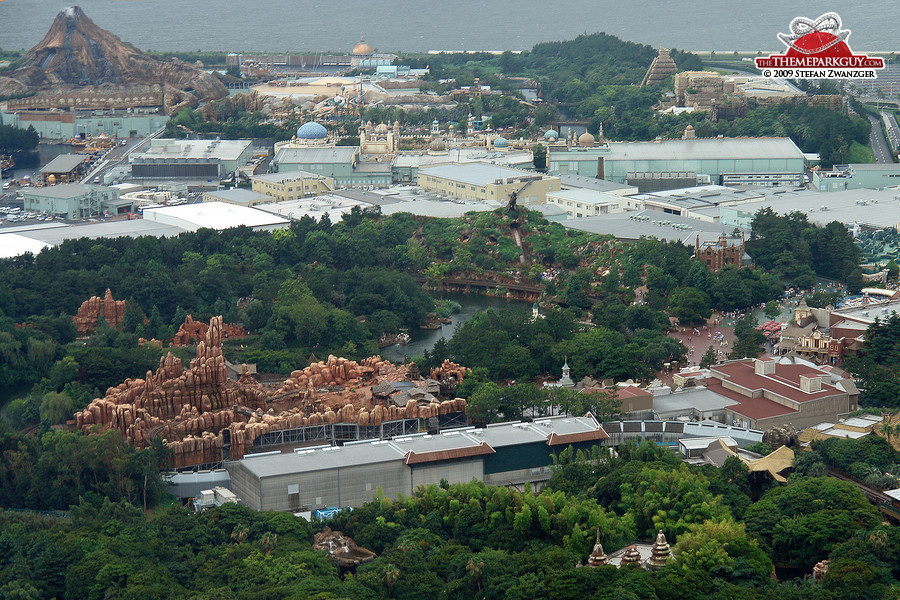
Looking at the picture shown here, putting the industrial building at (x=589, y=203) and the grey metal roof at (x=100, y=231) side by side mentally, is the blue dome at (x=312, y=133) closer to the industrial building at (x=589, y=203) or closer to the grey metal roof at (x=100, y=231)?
the industrial building at (x=589, y=203)

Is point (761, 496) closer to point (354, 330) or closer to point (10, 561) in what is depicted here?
point (10, 561)

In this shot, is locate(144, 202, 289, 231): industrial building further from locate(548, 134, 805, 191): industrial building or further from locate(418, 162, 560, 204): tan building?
locate(548, 134, 805, 191): industrial building

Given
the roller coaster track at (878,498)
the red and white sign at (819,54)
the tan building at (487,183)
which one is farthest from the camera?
the red and white sign at (819,54)

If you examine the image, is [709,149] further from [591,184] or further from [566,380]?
[566,380]

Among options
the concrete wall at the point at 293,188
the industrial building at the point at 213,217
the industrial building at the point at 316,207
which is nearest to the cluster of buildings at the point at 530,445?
the industrial building at the point at 213,217

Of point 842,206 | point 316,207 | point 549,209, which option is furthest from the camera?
point 316,207

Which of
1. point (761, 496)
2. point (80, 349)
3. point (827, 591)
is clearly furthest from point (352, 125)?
point (827, 591)

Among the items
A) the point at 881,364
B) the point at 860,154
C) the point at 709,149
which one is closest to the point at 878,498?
the point at 881,364
